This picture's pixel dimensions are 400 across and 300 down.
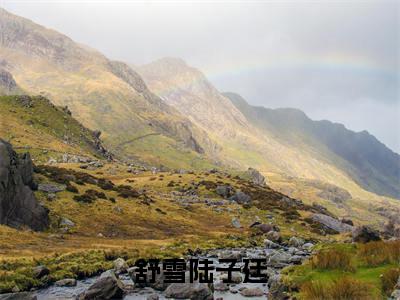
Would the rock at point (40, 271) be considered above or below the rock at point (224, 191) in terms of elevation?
below

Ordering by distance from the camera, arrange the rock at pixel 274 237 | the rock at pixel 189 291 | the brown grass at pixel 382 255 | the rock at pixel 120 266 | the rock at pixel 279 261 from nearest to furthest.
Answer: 1. the brown grass at pixel 382 255
2. the rock at pixel 189 291
3. the rock at pixel 120 266
4. the rock at pixel 279 261
5. the rock at pixel 274 237

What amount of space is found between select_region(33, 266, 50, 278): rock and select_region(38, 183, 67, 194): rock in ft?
104

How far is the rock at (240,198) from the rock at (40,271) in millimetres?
74153

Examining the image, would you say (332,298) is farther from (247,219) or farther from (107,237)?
(247,219)

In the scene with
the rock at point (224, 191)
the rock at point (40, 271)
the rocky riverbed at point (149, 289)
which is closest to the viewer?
the rocky riverbed at point (149, 289)

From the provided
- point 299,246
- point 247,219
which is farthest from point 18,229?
point 247,219

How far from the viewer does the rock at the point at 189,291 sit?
27125 mm

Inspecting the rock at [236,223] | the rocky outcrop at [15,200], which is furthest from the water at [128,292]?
the rock at [236,223]

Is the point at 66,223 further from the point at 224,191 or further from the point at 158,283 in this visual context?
the point at 224,191

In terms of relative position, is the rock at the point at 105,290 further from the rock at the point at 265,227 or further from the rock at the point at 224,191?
the rock at the point at 224,191

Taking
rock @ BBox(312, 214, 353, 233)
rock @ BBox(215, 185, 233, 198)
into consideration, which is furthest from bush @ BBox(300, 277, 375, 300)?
rock @ BBox(215, 185, 233, 198)

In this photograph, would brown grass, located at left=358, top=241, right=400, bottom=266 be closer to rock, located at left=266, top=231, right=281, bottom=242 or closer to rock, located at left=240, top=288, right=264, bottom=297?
rock, located at left=240, top=288, right=264, bottom=297

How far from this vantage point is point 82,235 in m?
53.5

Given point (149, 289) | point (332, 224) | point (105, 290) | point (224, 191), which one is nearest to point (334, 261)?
point (149, 289)
